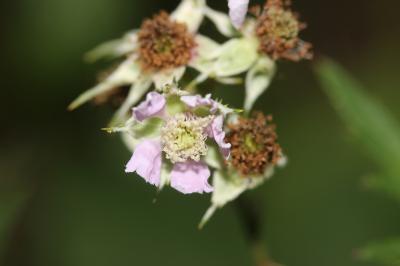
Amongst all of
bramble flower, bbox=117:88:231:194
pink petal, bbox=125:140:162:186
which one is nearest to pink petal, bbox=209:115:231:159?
bramble flower, bbox=117:88:231:194

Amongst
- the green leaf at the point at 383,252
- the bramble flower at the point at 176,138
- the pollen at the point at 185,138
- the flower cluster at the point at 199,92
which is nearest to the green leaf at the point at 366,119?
Result: the green leaf at the point at 383,252

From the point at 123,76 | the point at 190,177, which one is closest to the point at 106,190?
the point at 123,76

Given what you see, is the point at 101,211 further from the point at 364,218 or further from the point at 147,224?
the point at 364,218

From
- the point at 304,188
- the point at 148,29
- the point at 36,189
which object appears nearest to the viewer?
the point at 148,29

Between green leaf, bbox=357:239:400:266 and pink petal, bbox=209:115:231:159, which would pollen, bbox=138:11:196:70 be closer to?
pink petal, bbox=209:115:231:159

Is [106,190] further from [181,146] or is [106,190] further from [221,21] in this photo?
[181,146]

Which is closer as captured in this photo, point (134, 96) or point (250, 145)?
point (250, 145)

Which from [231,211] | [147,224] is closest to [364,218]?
[231,211]
